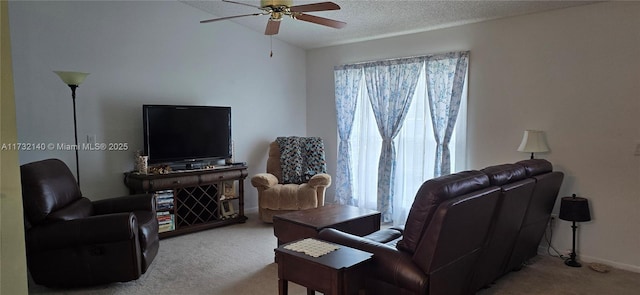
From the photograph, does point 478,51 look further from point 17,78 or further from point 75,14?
point 17,78

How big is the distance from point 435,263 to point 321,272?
65cm

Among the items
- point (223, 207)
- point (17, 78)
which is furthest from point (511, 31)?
point (17, 78)

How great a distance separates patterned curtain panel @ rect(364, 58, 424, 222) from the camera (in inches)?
201

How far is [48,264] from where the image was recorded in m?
3.10

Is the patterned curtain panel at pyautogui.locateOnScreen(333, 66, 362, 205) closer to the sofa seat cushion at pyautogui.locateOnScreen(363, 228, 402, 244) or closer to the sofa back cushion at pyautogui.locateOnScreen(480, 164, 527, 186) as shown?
the sofa seat cushion at pyautogui.locateOnScreen(363, 228, 402, 244)

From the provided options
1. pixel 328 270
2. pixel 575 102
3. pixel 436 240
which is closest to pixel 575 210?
pixel 575 102

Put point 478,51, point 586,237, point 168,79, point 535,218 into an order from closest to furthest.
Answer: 1. point 535,218
2. point 586,237
3. point 478,51
4. point 168,79

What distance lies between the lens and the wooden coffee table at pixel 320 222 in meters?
3.49

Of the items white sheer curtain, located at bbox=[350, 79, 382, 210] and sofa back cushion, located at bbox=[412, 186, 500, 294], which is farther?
white sheer curtain, located at bbox=[350, 79, 382, 210]

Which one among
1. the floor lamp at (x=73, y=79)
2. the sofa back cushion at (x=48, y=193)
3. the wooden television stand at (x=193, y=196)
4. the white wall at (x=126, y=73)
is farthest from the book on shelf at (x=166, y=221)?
the floor lamp at (x=73, y=79)

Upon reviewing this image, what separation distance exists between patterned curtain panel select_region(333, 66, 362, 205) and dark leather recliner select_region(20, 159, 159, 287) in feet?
10.4

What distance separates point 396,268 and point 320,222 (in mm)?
1313

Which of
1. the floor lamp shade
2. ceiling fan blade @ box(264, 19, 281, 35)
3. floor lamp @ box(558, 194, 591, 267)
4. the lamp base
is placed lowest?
the lamp base

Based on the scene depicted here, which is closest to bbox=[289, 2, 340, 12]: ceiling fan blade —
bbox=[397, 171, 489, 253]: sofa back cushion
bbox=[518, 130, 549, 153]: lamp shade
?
bbox=[397, 171, 489, 253]: sofa back cushion
